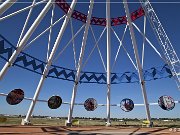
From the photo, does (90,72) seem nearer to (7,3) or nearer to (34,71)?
(34,71)

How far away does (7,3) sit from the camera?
1881cm

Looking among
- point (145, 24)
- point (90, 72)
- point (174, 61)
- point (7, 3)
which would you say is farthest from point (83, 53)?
point (7, 3)

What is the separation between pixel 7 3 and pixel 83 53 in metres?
15.1

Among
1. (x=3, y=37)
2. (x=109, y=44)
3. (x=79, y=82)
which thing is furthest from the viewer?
(x=79, y=82)

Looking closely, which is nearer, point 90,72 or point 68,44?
point 68,44

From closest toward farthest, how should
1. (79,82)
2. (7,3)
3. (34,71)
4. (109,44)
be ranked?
(7,3)
(34,71)
(109,44)
(79,82)

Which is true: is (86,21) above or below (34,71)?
above

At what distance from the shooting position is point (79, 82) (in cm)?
3572

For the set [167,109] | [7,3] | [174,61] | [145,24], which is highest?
[145,24]

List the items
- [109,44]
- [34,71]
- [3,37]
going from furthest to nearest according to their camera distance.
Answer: [109,44] → [34,71] → [3,37]

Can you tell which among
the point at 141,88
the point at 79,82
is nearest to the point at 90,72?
the point at 79,82

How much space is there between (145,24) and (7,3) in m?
17.7

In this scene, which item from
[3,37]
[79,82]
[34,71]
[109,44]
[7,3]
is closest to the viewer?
[7,3]

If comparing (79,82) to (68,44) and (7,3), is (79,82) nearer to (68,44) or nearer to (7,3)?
(68,44)
